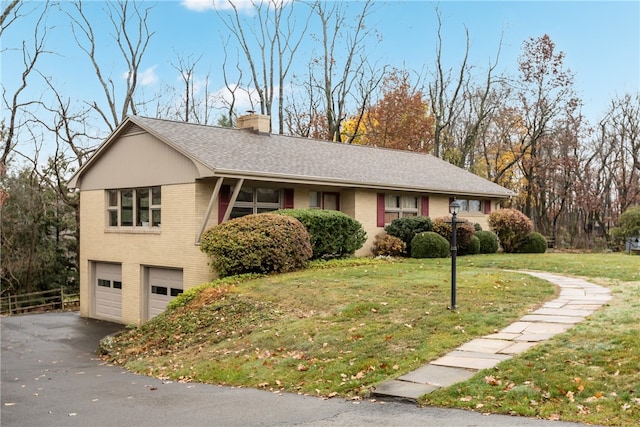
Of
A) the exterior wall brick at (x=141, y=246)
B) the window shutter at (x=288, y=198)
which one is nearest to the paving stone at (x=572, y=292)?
the window shutter at (x=288, y=198)

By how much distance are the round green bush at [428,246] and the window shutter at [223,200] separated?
24.5 feet

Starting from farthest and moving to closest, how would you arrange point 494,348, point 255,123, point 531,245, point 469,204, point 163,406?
point 469,204 < point 531,245 < point 255,123 < point 494,348 < point 163,406

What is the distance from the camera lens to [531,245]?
25953mm

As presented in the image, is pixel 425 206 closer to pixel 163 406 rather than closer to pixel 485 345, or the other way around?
pixel 485 345

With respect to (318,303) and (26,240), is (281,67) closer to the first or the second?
(26,240)

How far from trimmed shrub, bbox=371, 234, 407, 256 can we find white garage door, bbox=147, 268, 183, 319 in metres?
7.35

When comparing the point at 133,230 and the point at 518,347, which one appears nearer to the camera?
the point at 518,347

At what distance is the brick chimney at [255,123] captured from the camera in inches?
930

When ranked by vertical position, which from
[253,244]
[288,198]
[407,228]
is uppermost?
[288,198]

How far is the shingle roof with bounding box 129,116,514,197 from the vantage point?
60.0ft

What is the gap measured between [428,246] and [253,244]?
26.4ft

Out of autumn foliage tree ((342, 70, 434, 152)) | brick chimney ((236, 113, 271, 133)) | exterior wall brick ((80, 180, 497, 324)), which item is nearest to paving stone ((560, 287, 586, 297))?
exterior wall brick ((80, 180, 497, 324))

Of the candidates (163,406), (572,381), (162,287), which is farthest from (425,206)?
(163,406)

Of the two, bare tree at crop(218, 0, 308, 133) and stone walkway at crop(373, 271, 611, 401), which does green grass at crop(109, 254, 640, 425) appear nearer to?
stone walkway at crop(373, 271, 611, 401)
